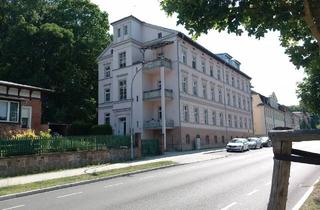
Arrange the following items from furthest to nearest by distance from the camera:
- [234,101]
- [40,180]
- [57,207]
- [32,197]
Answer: [234,101] → [40,180] → [32,197] → [57,207]

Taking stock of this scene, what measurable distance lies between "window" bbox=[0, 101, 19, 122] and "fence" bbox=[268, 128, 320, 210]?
26517 millimetres

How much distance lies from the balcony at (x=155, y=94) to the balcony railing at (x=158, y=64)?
2.67m

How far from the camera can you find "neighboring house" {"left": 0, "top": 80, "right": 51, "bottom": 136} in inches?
1072

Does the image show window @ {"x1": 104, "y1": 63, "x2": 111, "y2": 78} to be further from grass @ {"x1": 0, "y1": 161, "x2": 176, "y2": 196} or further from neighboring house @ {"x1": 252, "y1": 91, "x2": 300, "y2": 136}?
neighboring house @ {"x1": 252, "y1": 91, "x2": 300, "y2": 136}

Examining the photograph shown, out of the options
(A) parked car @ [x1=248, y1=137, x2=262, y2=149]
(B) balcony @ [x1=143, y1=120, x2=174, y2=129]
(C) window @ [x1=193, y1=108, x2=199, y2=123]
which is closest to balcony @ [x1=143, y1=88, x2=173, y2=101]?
(B) balcony @ [x1=143, y1=120, x2=174, y2=129]

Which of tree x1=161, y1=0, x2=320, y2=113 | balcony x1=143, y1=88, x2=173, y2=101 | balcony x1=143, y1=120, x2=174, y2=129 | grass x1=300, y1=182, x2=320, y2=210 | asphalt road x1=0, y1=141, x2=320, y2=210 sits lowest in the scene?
asphalt road x1=0, y1=141, x2=320, y2=210

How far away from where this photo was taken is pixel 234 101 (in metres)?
64.1

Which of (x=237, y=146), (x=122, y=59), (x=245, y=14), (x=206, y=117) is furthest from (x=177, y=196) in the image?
(x=206, y=117)

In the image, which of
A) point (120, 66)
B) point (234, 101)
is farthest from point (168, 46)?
point (234, 101)

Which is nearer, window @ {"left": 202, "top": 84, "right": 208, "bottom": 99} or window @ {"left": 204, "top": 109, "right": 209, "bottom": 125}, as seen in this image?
window @ {"left": 204, "top": 109, "right": 209, "bottom": 125}

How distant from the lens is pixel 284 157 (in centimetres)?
350

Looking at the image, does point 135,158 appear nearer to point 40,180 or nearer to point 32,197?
point 40,180

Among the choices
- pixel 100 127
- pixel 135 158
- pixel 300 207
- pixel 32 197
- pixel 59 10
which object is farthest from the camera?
pixel 59 10

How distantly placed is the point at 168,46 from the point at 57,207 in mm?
34921
